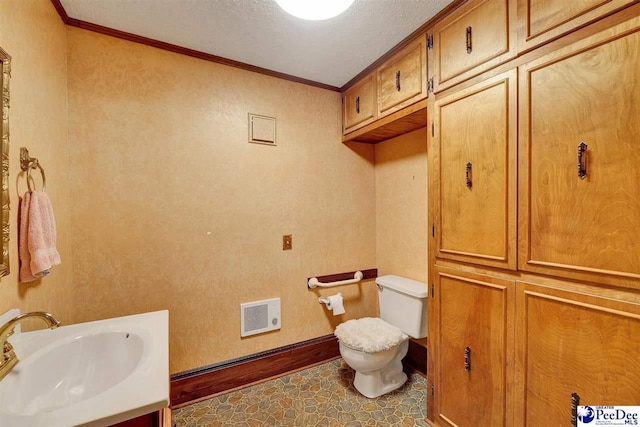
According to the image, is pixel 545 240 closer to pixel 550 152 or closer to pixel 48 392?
pixel 550 152

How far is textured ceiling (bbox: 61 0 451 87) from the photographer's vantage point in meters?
1.48

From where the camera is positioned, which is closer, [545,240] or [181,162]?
[545,240]

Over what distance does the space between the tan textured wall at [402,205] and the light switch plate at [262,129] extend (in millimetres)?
1008

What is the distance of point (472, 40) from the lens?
1382 mm

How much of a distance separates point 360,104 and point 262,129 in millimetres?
809

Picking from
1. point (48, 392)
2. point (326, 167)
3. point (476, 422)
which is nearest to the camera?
point (48, 392)

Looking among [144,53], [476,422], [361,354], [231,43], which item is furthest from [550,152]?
[144,53]

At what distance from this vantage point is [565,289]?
3.65 feet

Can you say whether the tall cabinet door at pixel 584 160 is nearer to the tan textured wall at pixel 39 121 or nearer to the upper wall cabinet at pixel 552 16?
the upper wall cabinet at pixel 552 16

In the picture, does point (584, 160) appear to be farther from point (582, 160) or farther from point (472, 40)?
point (472, 40)

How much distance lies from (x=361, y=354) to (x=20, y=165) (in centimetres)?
201

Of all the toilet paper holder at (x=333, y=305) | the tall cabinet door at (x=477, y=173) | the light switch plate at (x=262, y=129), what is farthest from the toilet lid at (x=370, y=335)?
the light switch plate at (x=262, y=129)

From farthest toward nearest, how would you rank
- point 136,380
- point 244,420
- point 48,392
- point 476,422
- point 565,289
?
point 244,420 < point 476,422 < point 565,289 < point 48,392 < point 136,380

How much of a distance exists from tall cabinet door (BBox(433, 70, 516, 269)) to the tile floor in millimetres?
1078
